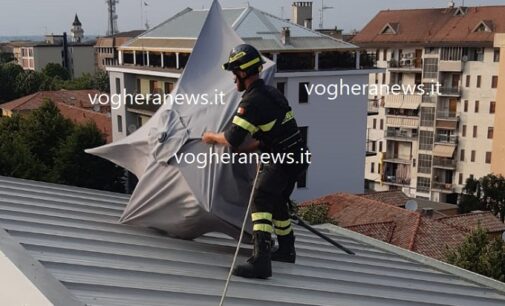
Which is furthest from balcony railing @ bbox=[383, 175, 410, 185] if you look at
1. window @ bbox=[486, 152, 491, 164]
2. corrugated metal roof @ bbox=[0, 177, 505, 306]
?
corrugated metal roof @ bbox=[0, 177, 505, 306]

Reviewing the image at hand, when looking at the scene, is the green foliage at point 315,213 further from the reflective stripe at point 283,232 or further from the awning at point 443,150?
the awning at point 443,150

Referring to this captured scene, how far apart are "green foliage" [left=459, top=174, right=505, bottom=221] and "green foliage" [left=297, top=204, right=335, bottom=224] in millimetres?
14654

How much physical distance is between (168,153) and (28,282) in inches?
88.0

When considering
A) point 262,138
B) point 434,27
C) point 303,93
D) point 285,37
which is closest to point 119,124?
point 285,37

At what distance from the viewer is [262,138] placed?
522 cm

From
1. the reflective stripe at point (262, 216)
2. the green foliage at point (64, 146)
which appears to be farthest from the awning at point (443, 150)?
Result: the reflective stripe at point (262, 216)

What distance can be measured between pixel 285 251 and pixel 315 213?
17.3 meters

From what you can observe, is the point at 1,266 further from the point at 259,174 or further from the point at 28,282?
the point at 259,174

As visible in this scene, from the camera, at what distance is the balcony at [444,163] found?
152ft

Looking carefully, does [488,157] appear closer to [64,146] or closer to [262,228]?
[64,146]

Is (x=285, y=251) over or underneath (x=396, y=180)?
over

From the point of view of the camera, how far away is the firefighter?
5012 millimetres

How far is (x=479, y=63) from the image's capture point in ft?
147

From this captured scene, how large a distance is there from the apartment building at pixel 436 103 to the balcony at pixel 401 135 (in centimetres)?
8
